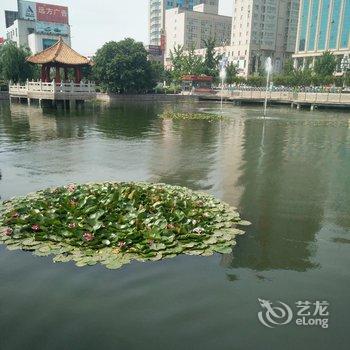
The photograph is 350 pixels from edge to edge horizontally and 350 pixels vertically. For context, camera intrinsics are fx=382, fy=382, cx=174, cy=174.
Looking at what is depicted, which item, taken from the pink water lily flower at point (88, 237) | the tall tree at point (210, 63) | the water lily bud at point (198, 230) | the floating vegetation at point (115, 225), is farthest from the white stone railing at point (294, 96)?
the pink water lily flower at point (88, 237)

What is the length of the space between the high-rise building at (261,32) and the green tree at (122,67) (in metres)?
55.8

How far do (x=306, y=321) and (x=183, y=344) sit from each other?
1.81 m

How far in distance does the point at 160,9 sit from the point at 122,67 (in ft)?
319

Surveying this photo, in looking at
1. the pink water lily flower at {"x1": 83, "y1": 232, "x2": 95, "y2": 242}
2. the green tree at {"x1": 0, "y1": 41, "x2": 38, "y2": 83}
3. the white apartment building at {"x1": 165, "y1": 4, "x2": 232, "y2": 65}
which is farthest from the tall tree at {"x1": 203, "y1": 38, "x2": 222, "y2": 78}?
the pink water lily flower at {"x1": 83, "y1": 232, "x2": 95, "y2": 242}

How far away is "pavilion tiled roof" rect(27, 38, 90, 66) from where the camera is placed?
41.1 metres

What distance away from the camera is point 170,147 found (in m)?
19.0

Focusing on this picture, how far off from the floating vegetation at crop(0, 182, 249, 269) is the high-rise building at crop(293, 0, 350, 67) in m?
91.6

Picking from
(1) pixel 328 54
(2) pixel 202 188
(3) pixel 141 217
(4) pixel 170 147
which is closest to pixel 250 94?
(1) pixel 328 54

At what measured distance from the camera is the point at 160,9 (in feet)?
472

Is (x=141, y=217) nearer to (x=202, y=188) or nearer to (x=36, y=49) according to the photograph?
(x=202, y=188)

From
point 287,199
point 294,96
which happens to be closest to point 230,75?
point 294,96

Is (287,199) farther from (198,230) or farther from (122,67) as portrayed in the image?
(122,67)

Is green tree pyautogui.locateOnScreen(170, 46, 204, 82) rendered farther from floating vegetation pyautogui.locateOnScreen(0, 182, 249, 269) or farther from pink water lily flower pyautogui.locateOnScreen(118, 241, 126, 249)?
pink water lily flower pyautogui.locateOnScreen(118, 241, 126, 249)

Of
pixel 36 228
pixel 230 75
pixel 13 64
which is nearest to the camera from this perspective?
pixel 36 228
